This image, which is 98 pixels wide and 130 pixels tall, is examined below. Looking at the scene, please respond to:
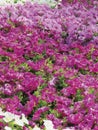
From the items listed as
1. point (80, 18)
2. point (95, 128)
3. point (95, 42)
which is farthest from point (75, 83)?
point (80, 18)

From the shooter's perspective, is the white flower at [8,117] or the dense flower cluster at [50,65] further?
the dense flower cluster at [50,65]

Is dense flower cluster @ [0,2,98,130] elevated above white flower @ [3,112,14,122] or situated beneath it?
situated beneath

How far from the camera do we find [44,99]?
4.70 m

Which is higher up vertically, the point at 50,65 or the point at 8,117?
the point at 8,117

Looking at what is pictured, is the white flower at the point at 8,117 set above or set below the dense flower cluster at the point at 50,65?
above

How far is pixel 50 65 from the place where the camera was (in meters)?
5.71

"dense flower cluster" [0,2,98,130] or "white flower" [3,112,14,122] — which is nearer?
"white flower" [3,112,14,122]

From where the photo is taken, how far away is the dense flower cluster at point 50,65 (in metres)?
4.50

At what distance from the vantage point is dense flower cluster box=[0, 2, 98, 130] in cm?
450

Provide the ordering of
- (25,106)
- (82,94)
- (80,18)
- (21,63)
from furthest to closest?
1. (80,18)
2. (21,63)
3. (82,94)
4. (25,106)

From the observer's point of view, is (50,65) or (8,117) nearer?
(8,117)

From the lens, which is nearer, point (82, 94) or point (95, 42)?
point (82, 94)

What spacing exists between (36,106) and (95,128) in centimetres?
68

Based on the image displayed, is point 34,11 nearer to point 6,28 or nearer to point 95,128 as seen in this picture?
point 6,28
